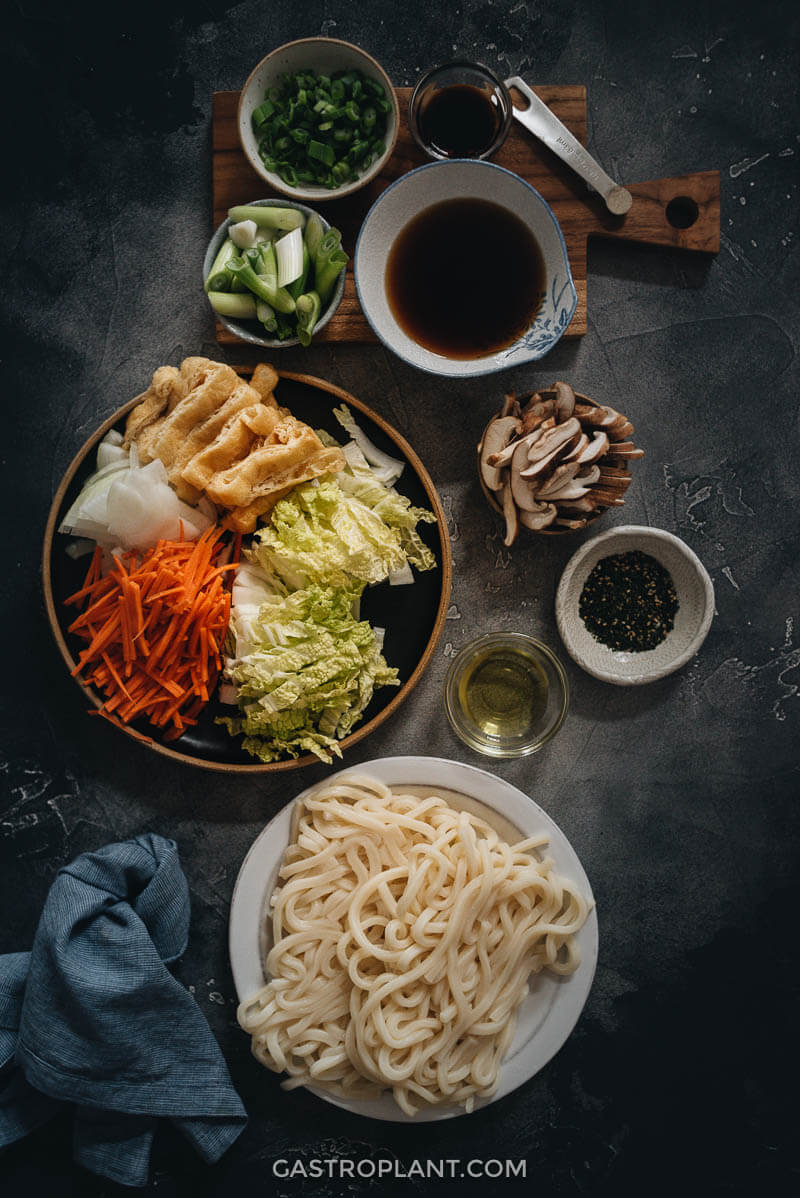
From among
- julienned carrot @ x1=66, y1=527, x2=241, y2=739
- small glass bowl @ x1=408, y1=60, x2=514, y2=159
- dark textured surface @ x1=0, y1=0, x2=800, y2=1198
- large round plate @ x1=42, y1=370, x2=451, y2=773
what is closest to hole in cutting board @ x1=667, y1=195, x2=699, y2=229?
dark textured surface @ x1=0, y1=0, x2=800, y2=1198

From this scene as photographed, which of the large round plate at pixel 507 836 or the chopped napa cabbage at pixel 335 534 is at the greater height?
the chopped napa cabbage at pixel 335 534

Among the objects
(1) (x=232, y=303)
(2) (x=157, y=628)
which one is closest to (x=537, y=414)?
(1) (x=232, y=303)

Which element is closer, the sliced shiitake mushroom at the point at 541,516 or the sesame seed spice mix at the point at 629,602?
the sliced shiitake mushroom at the point at 541,516

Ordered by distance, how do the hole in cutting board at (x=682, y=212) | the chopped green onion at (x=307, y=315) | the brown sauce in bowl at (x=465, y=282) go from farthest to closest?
the hole in cutting board at (x=682, y=212) → the brown sauce in bowl at (x=465, y=282) → the chopped green onion at (x=307, y=315)

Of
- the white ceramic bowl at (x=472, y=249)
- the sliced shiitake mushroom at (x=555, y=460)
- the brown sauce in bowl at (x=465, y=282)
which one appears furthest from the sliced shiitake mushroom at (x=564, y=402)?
the brown sauce in bowl at (x=465, y=282)

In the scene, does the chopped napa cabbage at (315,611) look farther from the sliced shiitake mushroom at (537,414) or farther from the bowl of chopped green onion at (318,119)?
the bowl of chopped green onion at (318,119)

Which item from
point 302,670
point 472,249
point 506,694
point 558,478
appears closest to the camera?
point 302,670

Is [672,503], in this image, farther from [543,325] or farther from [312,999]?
[312,999]

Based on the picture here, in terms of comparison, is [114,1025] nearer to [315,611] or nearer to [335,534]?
[315,611]
